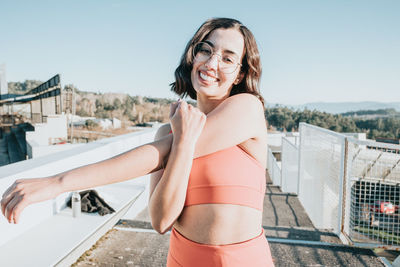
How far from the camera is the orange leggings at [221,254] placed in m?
0.82

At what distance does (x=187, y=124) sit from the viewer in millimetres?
801

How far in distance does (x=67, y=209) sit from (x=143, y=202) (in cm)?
231

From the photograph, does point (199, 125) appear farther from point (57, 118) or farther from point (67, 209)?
point (57, 118)

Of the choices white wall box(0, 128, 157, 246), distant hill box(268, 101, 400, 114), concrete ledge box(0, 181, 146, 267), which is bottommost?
concrete ledge box(0, 181, 146, 267)

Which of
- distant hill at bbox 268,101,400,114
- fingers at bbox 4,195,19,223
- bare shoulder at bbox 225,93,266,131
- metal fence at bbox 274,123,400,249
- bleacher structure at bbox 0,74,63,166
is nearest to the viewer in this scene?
fingers at bbox 4,195,19,223

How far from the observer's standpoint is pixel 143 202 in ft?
16.7

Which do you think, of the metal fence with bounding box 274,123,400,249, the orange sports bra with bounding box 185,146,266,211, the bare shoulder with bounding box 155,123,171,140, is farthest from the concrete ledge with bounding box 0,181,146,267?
the metal fence with bounding box 274,123,400,249

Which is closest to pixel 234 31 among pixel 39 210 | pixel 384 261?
pixel 39 210

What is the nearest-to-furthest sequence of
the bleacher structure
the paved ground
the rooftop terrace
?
1. the rooftop terrace
2. the paved ground
3. the bleacher structure

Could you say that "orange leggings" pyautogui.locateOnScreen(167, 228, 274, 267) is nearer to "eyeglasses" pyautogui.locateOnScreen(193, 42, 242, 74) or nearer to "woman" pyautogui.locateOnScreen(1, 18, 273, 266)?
"woman" pyautogui.locateOnScreen(1, 18, 273, 266)

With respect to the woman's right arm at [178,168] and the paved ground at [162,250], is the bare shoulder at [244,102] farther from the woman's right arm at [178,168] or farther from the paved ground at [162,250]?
the paved ground at [162,250]

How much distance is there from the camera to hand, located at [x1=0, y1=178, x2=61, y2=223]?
63 centimetres

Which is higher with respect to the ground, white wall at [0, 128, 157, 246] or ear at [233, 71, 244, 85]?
ear at [233, 71, 244, 85]

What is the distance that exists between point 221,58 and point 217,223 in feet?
1.79
